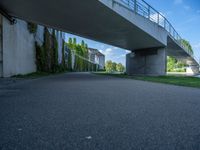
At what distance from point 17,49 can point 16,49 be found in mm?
182

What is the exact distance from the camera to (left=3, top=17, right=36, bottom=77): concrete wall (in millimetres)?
11562

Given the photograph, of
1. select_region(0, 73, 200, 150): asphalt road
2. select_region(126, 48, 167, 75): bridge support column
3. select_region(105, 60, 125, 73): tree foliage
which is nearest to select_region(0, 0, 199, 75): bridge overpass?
select_region(126, 48, 167, 75): bridge support column

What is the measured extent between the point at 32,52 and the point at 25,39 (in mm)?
2099

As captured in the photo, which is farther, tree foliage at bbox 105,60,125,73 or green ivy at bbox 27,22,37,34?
tree foliage at bbox 105,60,125,73

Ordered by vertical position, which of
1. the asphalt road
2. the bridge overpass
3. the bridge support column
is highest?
the bridge overpass

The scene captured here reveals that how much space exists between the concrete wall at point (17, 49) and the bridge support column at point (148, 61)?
13194 mm

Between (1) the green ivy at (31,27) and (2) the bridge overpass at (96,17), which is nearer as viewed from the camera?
(2) the bridge overpass at (96,17)

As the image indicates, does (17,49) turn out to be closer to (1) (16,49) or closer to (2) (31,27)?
(1) (16,49)

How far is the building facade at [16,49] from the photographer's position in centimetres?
1119

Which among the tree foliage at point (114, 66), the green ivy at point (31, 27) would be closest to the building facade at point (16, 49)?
the green ivy at point (31, 27)

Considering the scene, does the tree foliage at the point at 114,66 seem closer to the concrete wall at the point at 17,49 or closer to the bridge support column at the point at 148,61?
the bridge support column at the point at 148,61

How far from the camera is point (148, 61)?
898 inches

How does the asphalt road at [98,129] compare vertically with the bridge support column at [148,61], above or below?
below

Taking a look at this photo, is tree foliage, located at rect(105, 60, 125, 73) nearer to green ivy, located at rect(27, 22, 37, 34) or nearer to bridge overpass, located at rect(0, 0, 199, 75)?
bridge overpass, located at rect(0, 0, 199, 75)
